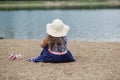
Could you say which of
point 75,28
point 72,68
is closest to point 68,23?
point 75,28

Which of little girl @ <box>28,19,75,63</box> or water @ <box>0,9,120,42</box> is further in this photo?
water @ <box>0,9,120,42</box>

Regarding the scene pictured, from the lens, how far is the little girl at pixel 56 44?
36.4ft

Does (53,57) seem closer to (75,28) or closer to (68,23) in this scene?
(75,28)

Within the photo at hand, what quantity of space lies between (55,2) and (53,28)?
7997 cm

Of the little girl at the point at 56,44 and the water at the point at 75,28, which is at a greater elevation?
the little girl at the point at 56,44

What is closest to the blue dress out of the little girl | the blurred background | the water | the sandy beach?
the little girl

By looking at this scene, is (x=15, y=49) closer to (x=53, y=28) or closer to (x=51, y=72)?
(x=53, y=28)

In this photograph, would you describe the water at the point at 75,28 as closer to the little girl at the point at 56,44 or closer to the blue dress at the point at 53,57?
the blue dress at the point at 53,57

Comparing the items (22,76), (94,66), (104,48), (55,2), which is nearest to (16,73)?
(22,76)

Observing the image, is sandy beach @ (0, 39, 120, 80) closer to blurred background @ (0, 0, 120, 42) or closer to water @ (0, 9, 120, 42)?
blurred background @ (0, 0, 120, 42)

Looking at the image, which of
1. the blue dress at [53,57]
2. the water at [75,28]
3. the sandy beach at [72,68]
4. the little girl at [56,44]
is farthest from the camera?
the water at [75,28]

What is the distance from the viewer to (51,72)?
1010 centimetres

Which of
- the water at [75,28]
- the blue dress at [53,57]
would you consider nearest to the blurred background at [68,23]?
the water at [75,28]

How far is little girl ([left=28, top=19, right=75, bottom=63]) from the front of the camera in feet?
36.4
